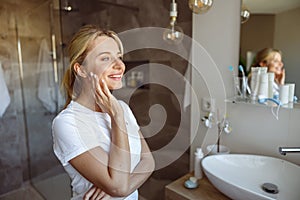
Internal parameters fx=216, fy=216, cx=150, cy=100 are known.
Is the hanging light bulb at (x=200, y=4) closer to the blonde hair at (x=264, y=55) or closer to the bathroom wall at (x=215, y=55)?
the bathroom wall at (x=215, y=55)

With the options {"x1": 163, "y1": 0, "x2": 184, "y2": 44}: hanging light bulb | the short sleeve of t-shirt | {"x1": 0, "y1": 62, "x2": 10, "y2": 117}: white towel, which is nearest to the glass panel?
{"x1": 0, "y1": 62, "x2": 10, "y2": 117}: white towel

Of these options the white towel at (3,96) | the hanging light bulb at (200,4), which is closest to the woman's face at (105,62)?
the hanging light bulb at (200,4)

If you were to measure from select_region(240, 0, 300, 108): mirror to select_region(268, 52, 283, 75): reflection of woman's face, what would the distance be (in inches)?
1.1

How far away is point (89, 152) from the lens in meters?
0.69

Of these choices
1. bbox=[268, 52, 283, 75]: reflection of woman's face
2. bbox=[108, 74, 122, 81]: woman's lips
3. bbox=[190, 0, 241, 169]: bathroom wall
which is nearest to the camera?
bbox=[108, 74, 122, 81]: woman's lips

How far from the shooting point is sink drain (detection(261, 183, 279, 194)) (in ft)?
3.36

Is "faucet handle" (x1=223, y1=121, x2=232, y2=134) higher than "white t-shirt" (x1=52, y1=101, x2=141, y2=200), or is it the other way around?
"white t-shirt" (x1=52, y1=101, x2=141, y2=200)

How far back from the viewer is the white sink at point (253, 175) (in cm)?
98

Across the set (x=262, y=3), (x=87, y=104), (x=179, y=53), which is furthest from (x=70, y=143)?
(x=262, y=3)

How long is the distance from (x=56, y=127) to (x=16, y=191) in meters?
1.94

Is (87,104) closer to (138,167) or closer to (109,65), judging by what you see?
(109,65)

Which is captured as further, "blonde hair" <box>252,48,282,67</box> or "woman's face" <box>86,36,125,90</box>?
"blonde hair" <box>252,48,282,67</box>

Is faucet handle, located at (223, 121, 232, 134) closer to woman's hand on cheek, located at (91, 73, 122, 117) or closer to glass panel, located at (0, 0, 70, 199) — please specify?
woman's hand on cheek, located at (91, 73, 122, 117)

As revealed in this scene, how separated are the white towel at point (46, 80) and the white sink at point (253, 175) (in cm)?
177
